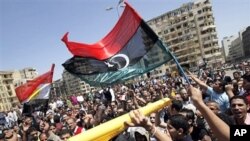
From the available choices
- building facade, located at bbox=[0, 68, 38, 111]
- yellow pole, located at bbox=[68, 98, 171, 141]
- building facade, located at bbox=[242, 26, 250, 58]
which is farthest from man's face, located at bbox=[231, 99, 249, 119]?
building facade, located at bbox=[242, 26, 250, 58]

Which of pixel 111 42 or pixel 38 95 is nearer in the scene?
pixel 111 42

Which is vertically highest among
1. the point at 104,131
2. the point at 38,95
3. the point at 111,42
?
the point at 111,42

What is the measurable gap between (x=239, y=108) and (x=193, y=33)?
127 m

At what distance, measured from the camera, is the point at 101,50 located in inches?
371

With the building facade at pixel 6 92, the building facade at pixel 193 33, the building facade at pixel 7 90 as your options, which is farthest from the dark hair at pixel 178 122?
the building facade at pixel 6 92

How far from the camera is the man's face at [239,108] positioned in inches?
180

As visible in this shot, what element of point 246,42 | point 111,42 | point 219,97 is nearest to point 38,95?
point 111,42

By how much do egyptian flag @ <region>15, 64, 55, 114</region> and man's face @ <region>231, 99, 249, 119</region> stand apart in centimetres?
1067

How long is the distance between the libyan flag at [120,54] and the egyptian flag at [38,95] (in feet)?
18.4

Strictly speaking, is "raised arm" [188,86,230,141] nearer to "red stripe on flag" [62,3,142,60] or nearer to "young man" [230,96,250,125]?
"young man" [230,96,250,125]

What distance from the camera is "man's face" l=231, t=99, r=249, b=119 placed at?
4570mm

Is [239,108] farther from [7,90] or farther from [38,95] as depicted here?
[7,90]

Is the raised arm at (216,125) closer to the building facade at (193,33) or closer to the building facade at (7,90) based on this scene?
the building facade at (193,33)

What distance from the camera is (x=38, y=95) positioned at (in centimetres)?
1479
